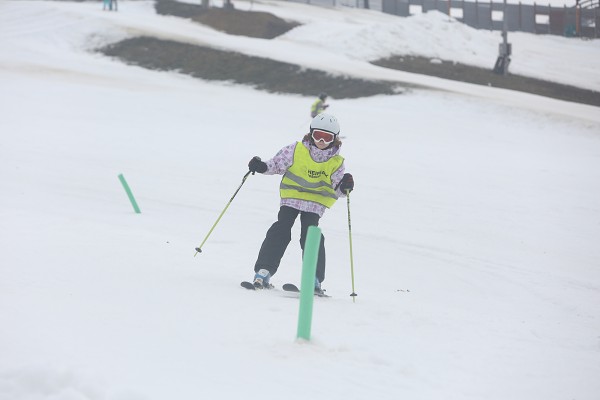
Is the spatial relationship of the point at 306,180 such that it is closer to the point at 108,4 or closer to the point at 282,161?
the point at 282,161

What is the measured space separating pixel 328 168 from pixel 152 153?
12.2m

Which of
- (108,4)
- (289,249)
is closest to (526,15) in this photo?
(108,4)

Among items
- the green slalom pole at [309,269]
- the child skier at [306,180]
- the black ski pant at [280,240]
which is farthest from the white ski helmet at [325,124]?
the green slalom pole at [309,269]

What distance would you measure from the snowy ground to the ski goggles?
1.49 meters

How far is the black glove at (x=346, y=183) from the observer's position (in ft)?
28.1

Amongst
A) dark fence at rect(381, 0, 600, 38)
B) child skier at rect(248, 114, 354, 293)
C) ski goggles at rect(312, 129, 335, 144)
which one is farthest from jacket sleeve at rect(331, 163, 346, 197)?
dark fence at rect(381, 0, 600, 38)

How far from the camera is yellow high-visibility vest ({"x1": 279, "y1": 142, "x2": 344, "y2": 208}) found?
8.62m

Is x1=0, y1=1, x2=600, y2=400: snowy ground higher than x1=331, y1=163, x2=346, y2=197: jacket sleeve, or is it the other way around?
x1=331, y1=163, x2=346, y2=197: jacket sleeve

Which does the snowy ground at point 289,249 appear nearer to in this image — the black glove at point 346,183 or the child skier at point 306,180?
the child skier at point 306,180

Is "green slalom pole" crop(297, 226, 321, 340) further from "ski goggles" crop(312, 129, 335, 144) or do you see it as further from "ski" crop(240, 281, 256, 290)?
"ski goggles" crop(312, 129, 335, 144)

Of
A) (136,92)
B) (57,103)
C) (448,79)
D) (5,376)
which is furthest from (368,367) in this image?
(448,79)

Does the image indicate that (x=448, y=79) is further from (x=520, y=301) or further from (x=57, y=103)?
(x=520, y=301)

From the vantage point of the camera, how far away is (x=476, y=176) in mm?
19719

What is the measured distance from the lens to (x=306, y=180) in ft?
28.5
